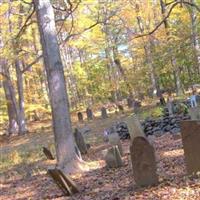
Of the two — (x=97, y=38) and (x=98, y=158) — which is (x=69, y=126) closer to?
(x=98, y=158)

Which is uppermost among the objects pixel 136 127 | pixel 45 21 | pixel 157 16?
pixel 157 16

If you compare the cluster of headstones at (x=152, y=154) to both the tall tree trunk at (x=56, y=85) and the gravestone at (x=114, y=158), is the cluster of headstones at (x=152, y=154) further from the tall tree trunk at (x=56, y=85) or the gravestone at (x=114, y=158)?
the tall tree trunk at (x=56, y=85)

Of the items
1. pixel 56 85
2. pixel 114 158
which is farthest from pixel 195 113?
pixel 56 85

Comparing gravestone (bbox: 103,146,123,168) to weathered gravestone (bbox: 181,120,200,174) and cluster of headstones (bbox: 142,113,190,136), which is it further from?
cluster of headstones (bbox: 142,113,190,136)

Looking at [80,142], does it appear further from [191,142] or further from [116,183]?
[191,142]

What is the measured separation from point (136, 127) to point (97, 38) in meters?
21.0

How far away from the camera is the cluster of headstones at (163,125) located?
13.3 m

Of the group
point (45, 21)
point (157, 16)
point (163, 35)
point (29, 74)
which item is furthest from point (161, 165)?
point (29, 74)

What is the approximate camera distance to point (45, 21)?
9.63 meters

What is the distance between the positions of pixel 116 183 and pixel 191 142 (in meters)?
1.81

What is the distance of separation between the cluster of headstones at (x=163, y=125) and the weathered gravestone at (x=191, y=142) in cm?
717

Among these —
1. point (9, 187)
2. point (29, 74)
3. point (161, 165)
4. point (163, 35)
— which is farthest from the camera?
point (29, 74)

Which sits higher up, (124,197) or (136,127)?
(136,127)

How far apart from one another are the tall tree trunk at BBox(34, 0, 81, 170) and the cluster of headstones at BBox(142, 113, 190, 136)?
4405mm
